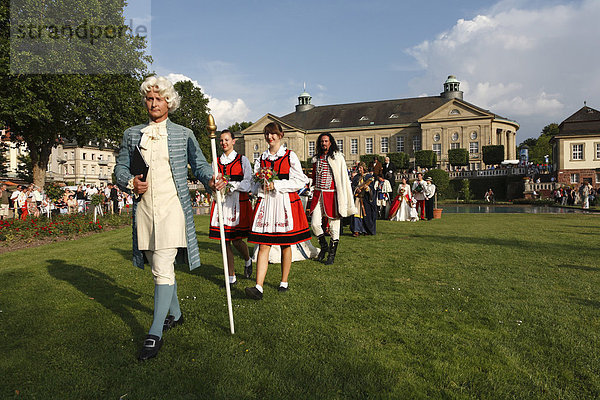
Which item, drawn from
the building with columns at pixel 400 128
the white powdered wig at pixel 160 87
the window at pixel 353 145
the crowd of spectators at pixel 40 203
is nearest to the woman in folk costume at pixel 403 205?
the crowd of spectators at pixel 40 203

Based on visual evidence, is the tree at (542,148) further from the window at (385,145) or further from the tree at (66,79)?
the tree at (66,79)

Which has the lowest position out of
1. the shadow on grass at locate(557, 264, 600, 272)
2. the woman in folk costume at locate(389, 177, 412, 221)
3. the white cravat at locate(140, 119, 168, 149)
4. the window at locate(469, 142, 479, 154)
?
the shadow on grass at locate(557, 264, 600, 272)

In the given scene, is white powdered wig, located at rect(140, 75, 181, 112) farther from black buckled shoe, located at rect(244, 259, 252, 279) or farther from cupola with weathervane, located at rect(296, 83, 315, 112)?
cupola with weathervane, located at rect(296, 83, 315, 112)

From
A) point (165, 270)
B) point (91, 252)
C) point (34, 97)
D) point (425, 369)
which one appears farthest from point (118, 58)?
point (425, 369)

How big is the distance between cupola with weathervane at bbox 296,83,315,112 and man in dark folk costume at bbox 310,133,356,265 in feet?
277

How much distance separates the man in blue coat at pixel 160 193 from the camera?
3.63m

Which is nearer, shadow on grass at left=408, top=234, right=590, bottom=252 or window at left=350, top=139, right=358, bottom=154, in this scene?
shadow on grass at left=408, top=234, right=590, bottom=252

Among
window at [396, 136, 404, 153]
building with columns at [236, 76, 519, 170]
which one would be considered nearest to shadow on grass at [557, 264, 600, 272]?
building with columns at [236, 76, 519, 170]

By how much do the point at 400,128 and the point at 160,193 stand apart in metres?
75.1

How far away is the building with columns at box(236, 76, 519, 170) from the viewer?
68.7 m

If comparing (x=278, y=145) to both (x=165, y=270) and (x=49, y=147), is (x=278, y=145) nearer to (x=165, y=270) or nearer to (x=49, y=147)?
(x=165, y=270)

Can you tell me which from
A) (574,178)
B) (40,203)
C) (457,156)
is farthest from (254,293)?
(457,156)

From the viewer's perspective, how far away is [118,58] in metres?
23.9

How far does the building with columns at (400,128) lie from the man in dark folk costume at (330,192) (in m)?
63.2
